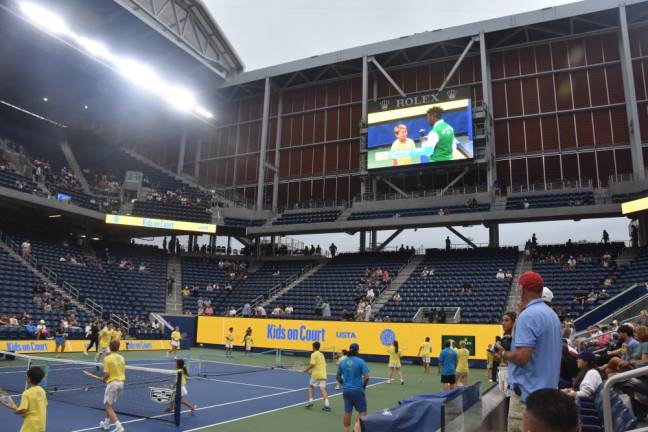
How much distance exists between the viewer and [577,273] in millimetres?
31141

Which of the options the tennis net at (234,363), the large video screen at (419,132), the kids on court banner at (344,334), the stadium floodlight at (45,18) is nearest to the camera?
the tennis net at (234,363)

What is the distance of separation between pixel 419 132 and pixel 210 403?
2785cm

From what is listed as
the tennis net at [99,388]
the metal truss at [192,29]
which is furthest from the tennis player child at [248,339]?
the metal truss at [192,29]

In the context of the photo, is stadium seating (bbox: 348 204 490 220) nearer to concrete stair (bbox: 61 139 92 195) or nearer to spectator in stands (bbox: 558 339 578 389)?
concrete stair (bbox: 61 139 92 195)

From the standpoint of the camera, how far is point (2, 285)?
96.7 feet

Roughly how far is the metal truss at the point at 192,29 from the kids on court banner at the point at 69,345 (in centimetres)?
2296

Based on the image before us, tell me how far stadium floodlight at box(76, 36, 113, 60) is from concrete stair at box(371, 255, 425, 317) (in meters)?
27.5

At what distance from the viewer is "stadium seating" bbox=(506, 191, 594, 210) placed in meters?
33.8

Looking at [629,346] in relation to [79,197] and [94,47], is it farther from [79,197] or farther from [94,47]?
[94,47]

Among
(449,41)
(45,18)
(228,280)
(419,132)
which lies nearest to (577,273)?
(419,132)

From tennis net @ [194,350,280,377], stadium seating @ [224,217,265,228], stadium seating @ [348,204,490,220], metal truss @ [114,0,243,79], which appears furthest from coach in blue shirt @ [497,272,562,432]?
stadium seating @ [224,217,265,228]

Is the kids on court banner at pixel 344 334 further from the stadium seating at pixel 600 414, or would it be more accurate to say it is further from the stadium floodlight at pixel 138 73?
the stadium floodlight at pixel 138 73

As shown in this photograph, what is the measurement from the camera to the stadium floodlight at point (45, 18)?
33094 millimetres

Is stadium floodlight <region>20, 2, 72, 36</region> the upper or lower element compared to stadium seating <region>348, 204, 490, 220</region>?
upper
